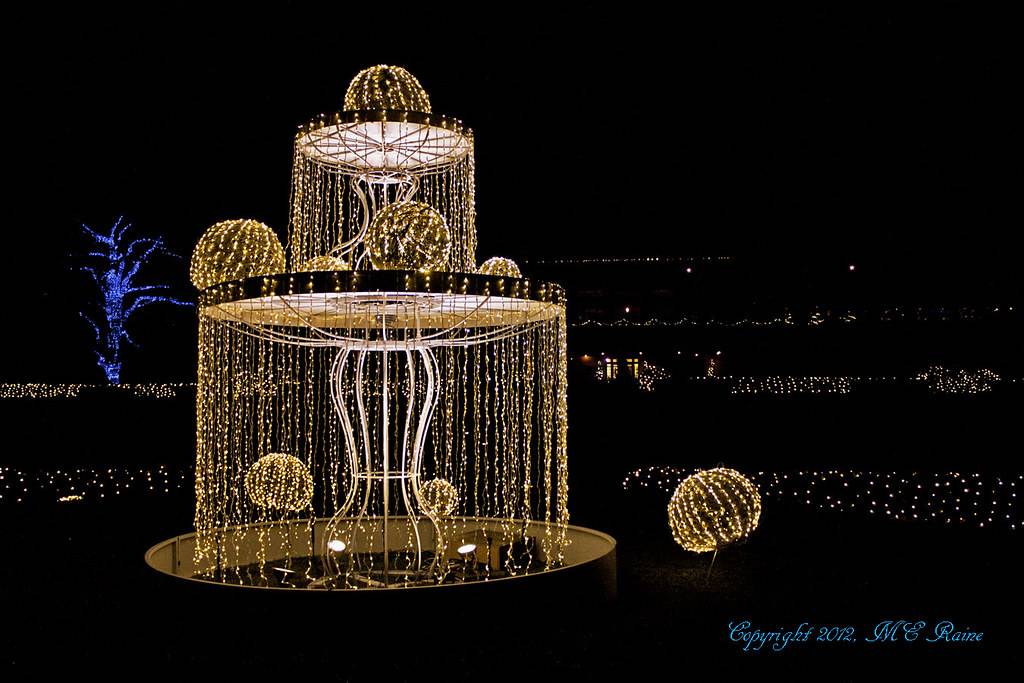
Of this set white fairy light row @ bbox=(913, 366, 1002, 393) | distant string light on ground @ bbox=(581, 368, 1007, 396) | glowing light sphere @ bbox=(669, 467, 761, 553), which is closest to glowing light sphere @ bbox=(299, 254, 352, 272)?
glowing light sphere @ bbox=(669, 467, 761, 553)

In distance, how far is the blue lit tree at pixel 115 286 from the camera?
58.0 feet

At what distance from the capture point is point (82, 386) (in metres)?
14.9

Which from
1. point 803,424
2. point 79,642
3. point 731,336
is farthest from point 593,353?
point 79,642

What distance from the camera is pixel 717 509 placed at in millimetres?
6551

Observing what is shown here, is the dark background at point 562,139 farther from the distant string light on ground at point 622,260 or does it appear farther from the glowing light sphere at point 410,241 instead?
the glowing light sphere at point 410,241

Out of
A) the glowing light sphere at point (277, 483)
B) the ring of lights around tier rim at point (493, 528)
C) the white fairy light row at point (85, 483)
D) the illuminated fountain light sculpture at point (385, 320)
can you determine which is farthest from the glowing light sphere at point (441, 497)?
the white fairy light row at point (85, 483)

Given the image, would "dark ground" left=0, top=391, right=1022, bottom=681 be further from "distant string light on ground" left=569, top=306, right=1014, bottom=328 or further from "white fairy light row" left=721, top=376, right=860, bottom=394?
"distant string light on ground" left=569, top=306, right=1014, bottom=328

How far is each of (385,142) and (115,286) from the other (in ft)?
43.0

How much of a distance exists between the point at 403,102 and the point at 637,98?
16.5ft

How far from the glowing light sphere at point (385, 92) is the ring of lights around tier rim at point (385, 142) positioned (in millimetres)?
170

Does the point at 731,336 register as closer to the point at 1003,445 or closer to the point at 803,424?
the point at 803,424

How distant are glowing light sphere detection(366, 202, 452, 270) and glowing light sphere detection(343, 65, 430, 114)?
3.65ft

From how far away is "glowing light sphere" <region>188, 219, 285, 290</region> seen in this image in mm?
6570

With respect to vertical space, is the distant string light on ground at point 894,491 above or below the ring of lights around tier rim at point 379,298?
below
